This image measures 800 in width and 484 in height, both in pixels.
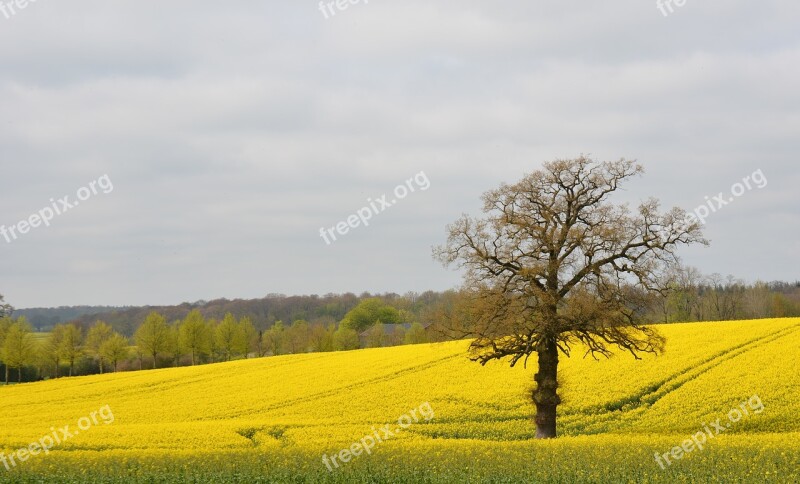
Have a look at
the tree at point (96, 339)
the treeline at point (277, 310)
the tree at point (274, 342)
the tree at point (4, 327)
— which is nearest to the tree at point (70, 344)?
the tree at point (96, 339)

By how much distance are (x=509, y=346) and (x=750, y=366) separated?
13274 mm

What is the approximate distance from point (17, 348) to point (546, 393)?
6620 cm

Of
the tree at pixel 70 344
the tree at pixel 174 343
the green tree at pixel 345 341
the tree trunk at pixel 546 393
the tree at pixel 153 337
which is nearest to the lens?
the tree trunk at pixel 546 393

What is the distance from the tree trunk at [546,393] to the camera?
24.6 metres

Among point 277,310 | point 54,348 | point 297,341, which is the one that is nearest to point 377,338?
point 297,341

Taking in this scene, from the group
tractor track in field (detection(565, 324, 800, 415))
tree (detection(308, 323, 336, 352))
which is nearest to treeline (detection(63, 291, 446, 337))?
tree (detection(308, 323, 336, 352))

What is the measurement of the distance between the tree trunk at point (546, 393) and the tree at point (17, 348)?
65621mm

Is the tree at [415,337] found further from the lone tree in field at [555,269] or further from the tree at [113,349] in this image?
the lone tree in field at [555,269]

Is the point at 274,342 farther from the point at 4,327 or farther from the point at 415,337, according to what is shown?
the point at 4,327

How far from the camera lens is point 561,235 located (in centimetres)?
2423

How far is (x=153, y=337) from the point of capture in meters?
80.2

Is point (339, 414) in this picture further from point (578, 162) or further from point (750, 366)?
point (750, 366)

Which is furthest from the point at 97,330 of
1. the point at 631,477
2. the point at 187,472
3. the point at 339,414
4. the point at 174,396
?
the point at 631,477

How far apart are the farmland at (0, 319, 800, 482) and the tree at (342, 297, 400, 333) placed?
62297 millimetres
